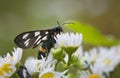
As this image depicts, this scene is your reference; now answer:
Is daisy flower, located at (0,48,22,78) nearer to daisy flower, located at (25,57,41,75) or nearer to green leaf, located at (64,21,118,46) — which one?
daisy flower, located at (25,57,41,75)

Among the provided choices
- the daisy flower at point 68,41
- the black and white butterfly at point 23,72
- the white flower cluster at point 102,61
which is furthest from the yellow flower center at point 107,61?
the black and white butterfly at point 23,72

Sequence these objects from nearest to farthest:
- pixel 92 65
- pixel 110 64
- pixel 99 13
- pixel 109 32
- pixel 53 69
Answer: pixel 53 69 < pixel 92 65 < pixel 110 64 < pixel 109 32 < pixel 99 13

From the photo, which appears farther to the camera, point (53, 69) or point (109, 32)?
point (109, 32)

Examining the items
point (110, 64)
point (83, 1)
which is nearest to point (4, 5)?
point (83, 1)

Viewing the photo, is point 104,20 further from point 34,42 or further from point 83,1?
point 34,42

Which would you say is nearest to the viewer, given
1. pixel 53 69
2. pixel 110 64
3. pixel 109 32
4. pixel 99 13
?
pixel 53 69

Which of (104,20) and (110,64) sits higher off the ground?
(110,64)

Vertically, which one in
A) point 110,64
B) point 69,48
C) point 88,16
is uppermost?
point 69,48

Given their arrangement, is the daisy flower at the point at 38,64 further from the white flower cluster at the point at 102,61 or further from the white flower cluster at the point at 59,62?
the white flower cluster at the point at 102,61
